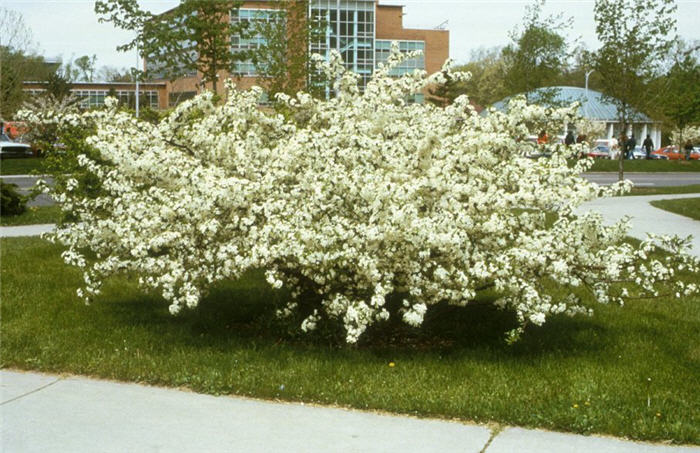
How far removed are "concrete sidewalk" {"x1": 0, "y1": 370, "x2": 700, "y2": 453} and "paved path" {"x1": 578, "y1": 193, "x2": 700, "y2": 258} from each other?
7.12m

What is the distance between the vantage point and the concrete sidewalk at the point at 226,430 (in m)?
4.33

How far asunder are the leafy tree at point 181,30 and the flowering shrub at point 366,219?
6.02 meters

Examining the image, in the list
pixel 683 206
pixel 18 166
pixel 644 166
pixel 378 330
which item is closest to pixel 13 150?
pixel 18 166

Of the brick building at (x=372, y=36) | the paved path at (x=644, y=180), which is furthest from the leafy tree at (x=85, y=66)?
the paved path at (x=644, y=180)

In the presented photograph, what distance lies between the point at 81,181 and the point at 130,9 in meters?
4.04

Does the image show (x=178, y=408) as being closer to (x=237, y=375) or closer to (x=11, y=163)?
(x=237, y=375)

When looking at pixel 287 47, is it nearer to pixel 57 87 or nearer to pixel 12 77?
pixel 12 77

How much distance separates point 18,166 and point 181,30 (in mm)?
21642

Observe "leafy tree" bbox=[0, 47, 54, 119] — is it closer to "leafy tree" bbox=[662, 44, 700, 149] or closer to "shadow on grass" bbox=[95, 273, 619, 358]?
"leafy tree" bbox=[662, 44, 700, 149]

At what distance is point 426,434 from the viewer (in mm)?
4535

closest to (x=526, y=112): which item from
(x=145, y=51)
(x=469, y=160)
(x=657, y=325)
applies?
(x=469, y=160)

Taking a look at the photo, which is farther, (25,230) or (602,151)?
(602,151)

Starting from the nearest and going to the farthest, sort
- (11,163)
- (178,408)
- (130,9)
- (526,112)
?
1. (178,408)
2. (526,112)
3. (130,9)
4. (11,163)

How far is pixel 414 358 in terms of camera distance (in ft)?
19.4
